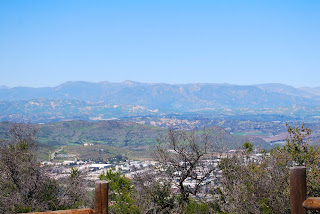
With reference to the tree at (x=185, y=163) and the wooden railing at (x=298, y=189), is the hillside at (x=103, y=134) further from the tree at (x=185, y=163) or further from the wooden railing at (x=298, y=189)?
the wooden railing at (x=298, y=189)

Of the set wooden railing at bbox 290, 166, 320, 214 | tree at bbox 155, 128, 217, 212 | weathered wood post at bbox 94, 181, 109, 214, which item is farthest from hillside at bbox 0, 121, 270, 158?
wooden railing at bbox 290, 166, 320, 214

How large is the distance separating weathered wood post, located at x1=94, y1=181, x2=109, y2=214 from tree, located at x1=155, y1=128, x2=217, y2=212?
8.77 meters

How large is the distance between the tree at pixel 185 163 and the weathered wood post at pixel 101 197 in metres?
8.77

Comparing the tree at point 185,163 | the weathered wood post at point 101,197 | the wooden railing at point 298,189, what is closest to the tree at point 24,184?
the tree at point 185,163

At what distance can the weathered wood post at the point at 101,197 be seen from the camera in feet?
10.9

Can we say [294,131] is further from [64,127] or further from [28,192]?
[64,127]

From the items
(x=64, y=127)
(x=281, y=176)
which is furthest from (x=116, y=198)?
(x=64, y=127)

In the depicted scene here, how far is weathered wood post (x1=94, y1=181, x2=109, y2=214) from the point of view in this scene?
3.32 metres

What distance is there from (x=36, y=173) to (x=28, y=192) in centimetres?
74

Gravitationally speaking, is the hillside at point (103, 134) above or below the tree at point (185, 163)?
below

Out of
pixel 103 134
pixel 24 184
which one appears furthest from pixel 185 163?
pixel 103 134

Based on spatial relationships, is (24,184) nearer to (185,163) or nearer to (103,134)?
(185,163)

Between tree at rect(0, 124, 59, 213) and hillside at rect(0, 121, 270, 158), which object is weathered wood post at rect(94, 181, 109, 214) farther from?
hillside at rect(0, 121, 270, 158)

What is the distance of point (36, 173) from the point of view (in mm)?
11711
